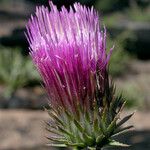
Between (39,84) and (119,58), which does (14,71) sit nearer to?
(39,84)

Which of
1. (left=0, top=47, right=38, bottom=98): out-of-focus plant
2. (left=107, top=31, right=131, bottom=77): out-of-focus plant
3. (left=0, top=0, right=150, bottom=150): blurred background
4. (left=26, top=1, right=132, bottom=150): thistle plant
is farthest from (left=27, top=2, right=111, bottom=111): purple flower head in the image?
(left=107, top=31, right=131, bottom=77): out-of-focus plant

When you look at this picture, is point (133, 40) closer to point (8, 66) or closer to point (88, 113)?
point (8, 66)

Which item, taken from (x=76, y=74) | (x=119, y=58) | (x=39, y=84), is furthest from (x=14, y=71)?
(x=76, y=74)

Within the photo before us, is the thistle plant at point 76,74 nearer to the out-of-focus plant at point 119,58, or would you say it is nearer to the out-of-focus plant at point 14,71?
the out-of-focus plant at point 14,71

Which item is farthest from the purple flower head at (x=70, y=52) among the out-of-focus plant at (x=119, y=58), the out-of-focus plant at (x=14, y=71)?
the out-of-focus plant at (x=119, y=58)

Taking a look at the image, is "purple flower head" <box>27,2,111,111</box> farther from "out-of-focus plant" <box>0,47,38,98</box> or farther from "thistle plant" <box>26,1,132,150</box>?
"out-of-focus plant" <box>0,47,38,98</box>

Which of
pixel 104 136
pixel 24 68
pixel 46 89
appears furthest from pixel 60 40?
pixel 24 68
